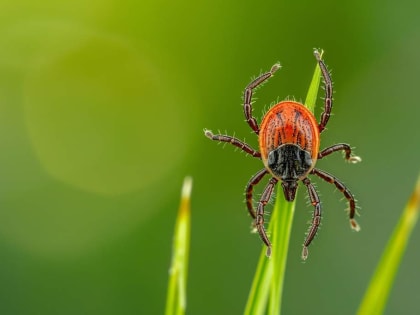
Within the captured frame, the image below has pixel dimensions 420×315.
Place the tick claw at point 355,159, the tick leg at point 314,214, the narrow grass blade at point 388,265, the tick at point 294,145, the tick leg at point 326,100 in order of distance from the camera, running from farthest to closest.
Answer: the tick leg at point 326,100
the tick leg at point 314,214
the tick at point 294,145
the tick claw at point 355,159
the narrow grass blade at point 388,265

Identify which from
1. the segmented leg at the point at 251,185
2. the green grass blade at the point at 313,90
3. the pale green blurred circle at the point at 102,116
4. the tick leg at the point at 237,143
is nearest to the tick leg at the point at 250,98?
the tick leg at the point at 237,143

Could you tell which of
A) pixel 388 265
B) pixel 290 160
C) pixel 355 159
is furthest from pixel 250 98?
pixel 388 265

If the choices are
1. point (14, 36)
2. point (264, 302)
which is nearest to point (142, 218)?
point (14, 36)

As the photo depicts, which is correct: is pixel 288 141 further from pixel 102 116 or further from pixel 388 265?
pixel 102 116

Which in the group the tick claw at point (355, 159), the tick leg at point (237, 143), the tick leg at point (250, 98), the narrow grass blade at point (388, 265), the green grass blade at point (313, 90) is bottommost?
the narrow grass blade at point (388, 265)

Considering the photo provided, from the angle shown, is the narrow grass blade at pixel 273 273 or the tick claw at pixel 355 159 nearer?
the narrow grass blade at pixel 273 273

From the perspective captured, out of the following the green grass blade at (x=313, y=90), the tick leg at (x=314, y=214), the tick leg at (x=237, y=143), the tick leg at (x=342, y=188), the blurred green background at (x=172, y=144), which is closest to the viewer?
the green grass blade at (x=313, y=90)

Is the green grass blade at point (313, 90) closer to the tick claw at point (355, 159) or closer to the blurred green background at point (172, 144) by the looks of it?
the tick claw at point (355, 159)

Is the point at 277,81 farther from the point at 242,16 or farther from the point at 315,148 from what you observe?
the point at 315,148
